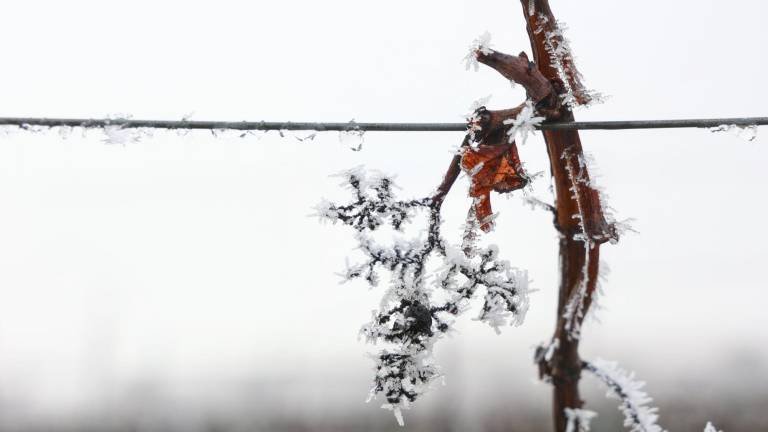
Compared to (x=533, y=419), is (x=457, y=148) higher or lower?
higher

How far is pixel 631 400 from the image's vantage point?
88 cm

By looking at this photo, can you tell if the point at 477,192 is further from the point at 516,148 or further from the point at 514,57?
the point at 514,57

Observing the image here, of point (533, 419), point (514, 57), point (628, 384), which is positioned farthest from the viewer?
point (533, 419)

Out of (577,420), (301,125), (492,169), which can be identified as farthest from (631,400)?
(301,125)

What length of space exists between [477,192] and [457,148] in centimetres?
8

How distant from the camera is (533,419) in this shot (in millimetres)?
16172

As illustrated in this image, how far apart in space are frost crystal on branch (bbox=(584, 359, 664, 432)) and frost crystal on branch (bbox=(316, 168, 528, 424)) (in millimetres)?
240

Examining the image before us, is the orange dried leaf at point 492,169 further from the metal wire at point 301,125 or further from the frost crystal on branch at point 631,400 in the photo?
the frost crystal on branch at point 631,400

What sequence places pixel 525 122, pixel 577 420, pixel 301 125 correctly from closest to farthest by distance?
1. pixel 577 420
2. pixel 525 122
3. pixel 301 125

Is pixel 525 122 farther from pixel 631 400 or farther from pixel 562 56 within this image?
pixel 631 400

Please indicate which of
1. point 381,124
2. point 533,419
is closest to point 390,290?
point 381,124

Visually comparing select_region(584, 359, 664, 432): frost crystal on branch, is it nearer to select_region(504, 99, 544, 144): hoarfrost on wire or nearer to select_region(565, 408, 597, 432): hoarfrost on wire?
select_region(565, 408, 597, 432): hoarfrost on wire

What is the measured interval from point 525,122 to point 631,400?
1.32 ft

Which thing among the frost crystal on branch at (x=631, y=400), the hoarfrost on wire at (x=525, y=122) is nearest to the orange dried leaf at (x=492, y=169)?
the hoarfrost on wire at (x=525, y=122)
